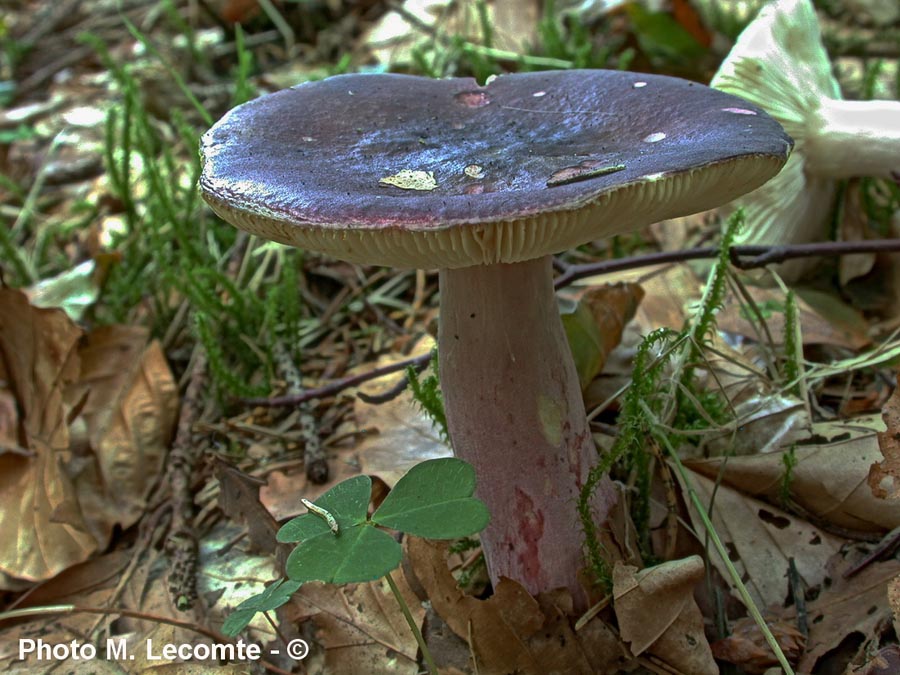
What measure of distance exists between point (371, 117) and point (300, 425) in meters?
0.98

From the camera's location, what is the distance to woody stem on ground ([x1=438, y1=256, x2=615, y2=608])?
1.54 metres

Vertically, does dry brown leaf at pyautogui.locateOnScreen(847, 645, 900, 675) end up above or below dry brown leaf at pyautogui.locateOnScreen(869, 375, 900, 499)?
below

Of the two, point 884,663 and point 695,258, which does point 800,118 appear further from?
point 884,663

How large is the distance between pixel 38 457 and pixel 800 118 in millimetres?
2452

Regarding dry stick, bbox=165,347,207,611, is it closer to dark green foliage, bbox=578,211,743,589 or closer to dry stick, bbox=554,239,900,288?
dark green foliage, bbox=578,211,743,589

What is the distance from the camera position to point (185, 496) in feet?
6.64

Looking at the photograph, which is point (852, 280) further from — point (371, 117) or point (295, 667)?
point (295, 667)

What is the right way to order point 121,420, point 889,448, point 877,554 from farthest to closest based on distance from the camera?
point 121,420, point 877,554, point 889,448

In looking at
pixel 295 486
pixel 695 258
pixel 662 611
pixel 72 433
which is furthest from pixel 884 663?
pixel 72 433

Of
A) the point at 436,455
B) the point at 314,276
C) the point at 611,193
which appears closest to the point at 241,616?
the point at 436,455

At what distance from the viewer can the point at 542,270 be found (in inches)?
61.9

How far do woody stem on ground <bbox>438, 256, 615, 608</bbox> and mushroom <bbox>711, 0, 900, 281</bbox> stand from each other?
3.61ft

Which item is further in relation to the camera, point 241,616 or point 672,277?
point 672,277

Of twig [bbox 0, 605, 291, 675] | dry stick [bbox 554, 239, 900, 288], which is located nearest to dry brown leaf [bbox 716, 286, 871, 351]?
dry stick [bbox 554, 239, 900, 288]
